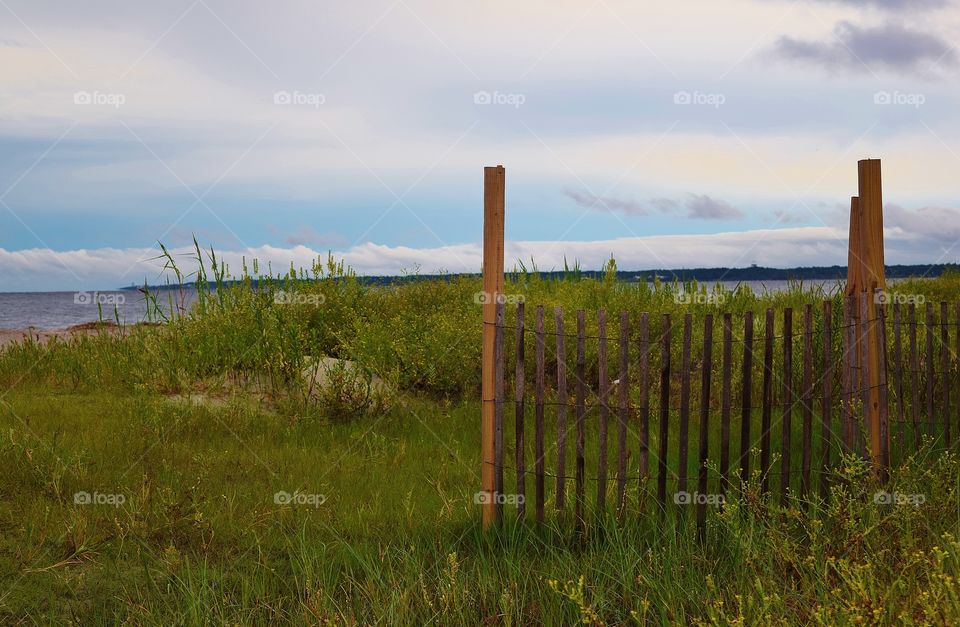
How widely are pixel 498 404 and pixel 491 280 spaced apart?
0.72 meters

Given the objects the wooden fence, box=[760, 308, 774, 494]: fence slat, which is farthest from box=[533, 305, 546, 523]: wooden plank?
box=[760, 308, 774, 494]: fence slat

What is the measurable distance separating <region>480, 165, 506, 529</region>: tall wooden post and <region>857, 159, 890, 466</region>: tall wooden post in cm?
266

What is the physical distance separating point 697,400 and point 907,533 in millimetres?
4640

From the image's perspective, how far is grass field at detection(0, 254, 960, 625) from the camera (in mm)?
3656

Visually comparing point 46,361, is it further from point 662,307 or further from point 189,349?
point 662,307

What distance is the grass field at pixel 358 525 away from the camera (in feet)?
12.0

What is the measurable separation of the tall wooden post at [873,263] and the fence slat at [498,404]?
8.58 feet

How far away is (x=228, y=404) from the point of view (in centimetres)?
769

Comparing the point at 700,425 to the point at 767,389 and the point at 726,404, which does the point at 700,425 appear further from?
the point at 767,389

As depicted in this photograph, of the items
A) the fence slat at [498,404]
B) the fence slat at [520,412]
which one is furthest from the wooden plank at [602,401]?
the fence slat at [498,404]

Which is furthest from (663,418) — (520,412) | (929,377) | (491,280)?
(929,377)

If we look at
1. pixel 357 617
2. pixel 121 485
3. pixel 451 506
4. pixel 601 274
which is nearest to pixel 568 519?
pixel 451 506

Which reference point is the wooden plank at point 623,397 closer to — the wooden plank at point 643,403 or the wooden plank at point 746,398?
the wooden plank at point 643,403

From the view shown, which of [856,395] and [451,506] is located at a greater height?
[856,395]
